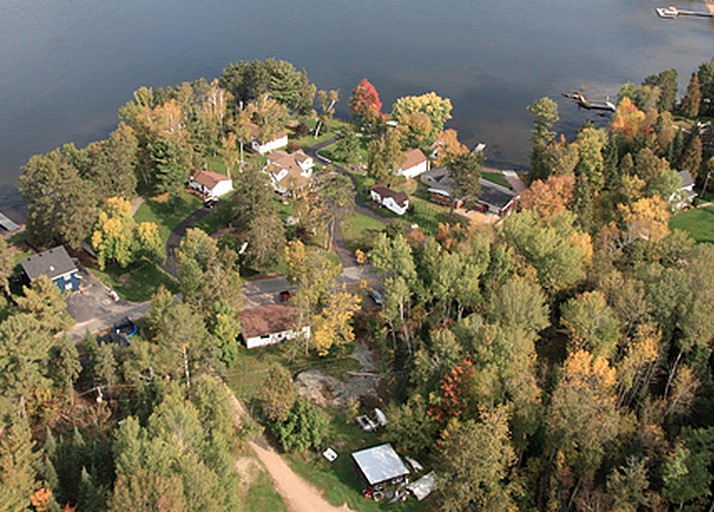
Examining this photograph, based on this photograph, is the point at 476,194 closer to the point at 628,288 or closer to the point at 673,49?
the point at 628,288

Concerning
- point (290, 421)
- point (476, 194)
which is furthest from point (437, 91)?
point (290, 421)

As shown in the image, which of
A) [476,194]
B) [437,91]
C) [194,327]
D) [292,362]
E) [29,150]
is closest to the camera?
[194,327]

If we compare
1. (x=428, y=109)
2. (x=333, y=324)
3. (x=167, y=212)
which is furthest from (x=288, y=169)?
(x=333, y=324)

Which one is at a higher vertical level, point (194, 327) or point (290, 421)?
point (194, 327)

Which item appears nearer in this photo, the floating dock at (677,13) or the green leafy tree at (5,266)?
the green leafy tree at (5,266)

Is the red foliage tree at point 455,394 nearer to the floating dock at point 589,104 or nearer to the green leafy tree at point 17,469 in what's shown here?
the green leafy tree at point 17,469

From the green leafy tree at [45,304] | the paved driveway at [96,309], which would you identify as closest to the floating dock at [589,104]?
the paved driveway at [96,309]
